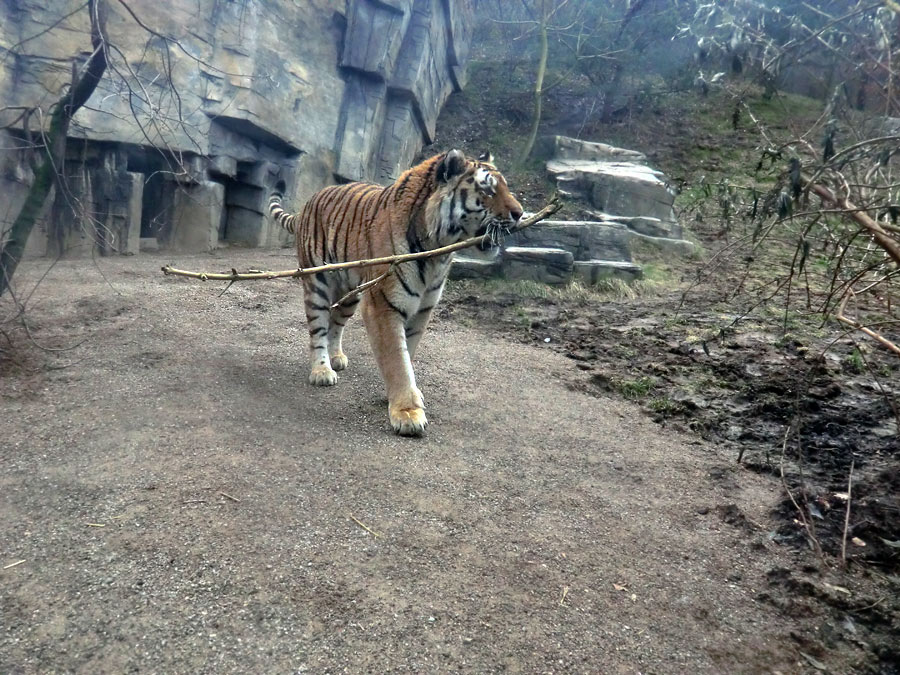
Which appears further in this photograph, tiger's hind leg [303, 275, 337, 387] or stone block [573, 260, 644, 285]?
stone block [573, 260, 644, 285]

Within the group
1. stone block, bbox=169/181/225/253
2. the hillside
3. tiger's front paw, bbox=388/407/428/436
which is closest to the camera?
the hillside

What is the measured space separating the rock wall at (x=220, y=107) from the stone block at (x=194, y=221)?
19 millimetres

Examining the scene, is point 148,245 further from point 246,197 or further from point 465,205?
point 465,205

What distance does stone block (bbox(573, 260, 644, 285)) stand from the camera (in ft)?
26.4

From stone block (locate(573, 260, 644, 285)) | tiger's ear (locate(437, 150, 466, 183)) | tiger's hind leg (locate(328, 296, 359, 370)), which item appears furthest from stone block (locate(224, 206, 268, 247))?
tiger's ear (locate(437, 150, 466, 183))

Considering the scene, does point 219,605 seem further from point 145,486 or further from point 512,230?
point 512,230

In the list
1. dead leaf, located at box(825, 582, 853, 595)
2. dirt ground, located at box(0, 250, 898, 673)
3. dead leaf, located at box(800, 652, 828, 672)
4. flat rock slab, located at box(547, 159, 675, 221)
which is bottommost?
dirt ground, located at box(0, 250, 898, 673)

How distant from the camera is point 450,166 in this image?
416 centimetres

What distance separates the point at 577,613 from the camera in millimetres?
2512

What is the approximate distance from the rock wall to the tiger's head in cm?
379

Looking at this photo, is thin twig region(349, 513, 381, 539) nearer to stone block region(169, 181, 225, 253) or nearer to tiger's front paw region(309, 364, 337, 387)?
tiger's front paw region(309, 364, 337, 387)

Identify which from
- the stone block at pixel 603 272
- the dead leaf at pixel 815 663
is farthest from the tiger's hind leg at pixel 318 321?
the stone block at pixel 603 272

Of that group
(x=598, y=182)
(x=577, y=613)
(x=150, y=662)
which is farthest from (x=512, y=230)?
(x=598, y=182)

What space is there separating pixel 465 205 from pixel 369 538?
220 cm
